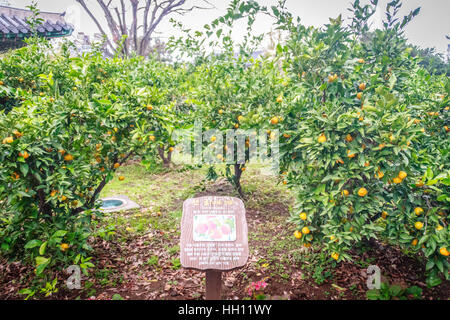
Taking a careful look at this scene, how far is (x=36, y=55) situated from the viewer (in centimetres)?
385

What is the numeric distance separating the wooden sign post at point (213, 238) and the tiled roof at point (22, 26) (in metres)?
5.14

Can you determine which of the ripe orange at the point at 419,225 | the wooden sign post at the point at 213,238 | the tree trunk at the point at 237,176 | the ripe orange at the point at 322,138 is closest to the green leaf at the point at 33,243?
the wooden sign post at the point at 213,238

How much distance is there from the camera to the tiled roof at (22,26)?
516cm

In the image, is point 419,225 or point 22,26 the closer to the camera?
point 419,225

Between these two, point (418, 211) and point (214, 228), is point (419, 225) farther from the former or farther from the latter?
point (214, 228)

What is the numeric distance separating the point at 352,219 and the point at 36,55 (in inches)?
164

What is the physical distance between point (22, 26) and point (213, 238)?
5.68m

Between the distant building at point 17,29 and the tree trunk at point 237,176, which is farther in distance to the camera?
the distant building at point 17,29

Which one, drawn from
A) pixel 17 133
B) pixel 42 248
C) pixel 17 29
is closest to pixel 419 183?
pixel 42 248

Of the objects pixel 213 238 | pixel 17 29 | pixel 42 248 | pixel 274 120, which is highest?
pixel 17 29

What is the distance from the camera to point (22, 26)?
5.36 meters

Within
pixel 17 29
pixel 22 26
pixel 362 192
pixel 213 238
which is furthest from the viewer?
pixel 22 26

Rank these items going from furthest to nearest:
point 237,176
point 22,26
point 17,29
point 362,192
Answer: point 22,26 → point 17,29 → point 237,176 → point 362,192

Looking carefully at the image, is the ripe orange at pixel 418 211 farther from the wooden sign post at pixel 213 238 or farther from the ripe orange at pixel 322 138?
the wooden sign post at pixel 213 238
